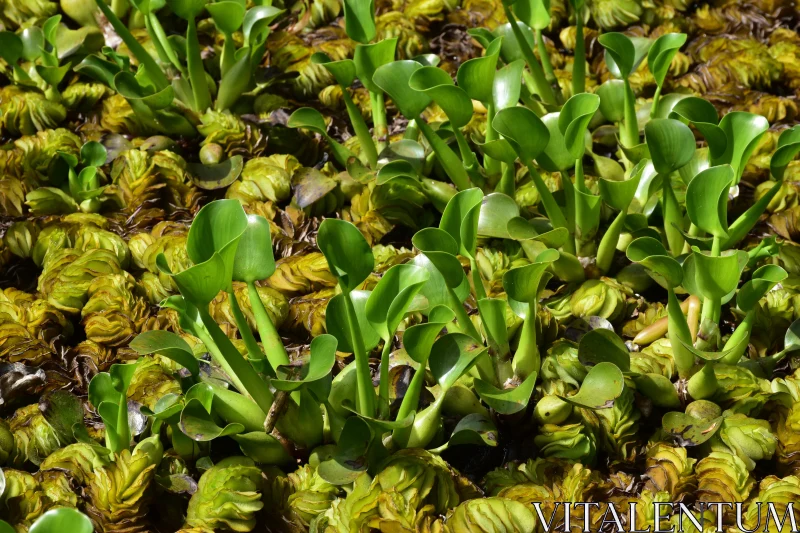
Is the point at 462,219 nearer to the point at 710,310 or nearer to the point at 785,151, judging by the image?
the point at 710,310

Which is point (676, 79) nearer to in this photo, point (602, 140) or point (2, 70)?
point (602, 140)

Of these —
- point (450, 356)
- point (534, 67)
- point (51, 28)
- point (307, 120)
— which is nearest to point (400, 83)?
point (307, 120)

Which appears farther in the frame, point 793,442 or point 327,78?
point 327,78

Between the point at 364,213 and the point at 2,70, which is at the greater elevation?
the point at 2,70

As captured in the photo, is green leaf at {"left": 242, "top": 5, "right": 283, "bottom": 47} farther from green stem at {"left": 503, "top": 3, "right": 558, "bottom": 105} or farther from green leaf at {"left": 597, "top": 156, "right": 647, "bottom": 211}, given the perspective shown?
green leaf at {"left": 597, "top": 156, "right": 647, "bottom": 211}

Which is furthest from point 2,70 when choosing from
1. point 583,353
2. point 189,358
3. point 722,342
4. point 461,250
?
point 722,342

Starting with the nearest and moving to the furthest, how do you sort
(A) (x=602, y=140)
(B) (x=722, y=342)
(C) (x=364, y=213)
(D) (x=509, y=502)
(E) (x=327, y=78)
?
1. (D) (x=509, y=502)
2. (B) (x=722, y=342)
3. (C) (x=364, y=213)
4. (A) (x=602, y=140)
5. (E) (x=327, y=78)


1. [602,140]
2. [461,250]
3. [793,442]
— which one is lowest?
[793,442]

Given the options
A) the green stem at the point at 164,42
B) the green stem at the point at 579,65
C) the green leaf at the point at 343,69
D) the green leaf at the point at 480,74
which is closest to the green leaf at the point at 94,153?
the green stem at the point at 164,42

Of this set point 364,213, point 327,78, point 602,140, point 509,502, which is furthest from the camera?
point 327,78
